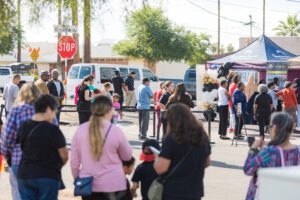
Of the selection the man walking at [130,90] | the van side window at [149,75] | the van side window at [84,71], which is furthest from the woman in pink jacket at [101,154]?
the van side window at [149,75]

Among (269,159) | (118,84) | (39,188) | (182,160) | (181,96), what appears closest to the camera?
(182,160)

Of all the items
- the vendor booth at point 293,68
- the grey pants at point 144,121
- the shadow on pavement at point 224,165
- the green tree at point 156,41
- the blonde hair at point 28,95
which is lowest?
the shadow on pavement at point 224,165

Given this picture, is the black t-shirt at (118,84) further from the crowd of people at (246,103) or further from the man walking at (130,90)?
the crowd of people at (246,103)

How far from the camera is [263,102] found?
1742 centimetres

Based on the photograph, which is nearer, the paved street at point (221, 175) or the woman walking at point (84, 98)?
the paved street at point (221, 175)

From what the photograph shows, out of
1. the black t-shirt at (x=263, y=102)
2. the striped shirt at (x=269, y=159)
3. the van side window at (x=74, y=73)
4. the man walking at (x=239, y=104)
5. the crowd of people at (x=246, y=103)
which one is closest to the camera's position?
the striped shirt at (x=269, y=159)

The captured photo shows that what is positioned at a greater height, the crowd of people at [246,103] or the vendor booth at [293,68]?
the vendor booth at [293,68]

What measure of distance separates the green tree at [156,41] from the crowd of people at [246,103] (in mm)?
29436

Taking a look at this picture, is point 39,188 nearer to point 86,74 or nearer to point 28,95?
point 28,95

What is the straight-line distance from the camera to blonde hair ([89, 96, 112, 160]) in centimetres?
625

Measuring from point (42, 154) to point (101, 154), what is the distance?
59 centimetres

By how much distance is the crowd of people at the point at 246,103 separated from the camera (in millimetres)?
17531

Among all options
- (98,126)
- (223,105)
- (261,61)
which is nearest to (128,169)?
(98,126)

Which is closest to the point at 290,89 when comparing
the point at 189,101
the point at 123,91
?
the point at 189,101
